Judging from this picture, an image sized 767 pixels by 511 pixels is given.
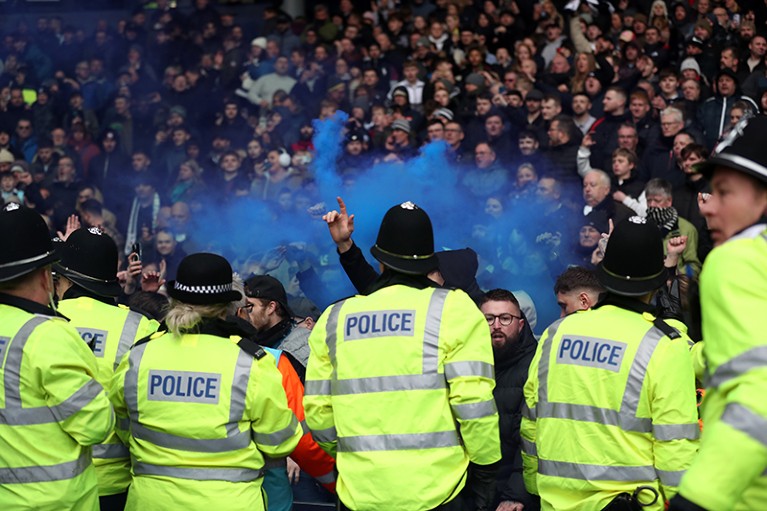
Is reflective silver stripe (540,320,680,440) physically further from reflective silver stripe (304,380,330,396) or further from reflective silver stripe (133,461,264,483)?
reflective silver stripe (133,461,264,483)

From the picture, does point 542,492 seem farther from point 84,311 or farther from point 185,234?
point 185,234

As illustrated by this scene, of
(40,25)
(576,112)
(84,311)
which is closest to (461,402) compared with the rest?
(84,311)

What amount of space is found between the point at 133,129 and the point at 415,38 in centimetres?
397

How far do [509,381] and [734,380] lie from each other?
9.72 feet

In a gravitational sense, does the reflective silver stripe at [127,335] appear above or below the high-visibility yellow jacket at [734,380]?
below

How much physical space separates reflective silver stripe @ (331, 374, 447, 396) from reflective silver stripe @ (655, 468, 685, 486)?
35.6 inches

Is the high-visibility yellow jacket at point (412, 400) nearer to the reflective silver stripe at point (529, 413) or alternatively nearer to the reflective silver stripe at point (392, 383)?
the reflective silver stripe at point (392, 383)

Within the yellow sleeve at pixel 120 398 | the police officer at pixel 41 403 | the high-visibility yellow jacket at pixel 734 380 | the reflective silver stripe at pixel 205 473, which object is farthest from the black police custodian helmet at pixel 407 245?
the high-visibility yellow jacket at pixel 734 380

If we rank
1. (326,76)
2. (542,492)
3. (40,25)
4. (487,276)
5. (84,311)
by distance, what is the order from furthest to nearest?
1. (40,25)
2. (326,76)
3. (487,276)
4. (84,311)
5. (542,492)

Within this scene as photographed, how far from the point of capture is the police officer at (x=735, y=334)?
2.53 metres

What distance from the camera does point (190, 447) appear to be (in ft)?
14.0

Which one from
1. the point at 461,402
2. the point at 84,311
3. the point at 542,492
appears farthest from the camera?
A: the point at 84,311

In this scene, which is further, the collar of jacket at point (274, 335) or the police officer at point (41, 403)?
the collar of jacket at point (274, 335)

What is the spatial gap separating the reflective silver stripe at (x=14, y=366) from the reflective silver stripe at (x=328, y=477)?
1.55m
